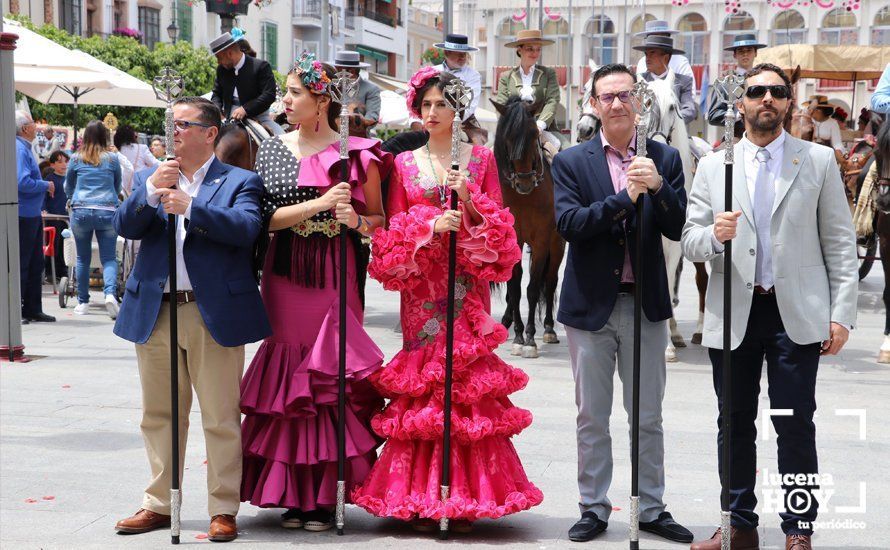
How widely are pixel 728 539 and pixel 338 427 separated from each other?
174cm

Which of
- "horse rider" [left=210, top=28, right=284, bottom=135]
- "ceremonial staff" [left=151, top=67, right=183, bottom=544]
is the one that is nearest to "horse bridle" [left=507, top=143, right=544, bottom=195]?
"horse rider" [left=210, top=28, right=284, bottom=135]

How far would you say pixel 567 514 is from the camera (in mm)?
5504

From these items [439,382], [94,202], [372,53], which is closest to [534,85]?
[94,202]

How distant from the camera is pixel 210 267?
498cm

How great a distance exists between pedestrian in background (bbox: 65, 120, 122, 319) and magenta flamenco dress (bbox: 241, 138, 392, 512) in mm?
7866

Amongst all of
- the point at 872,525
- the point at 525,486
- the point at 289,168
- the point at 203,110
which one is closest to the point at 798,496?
the point at 872,525

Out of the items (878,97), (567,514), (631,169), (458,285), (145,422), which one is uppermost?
(878,97)

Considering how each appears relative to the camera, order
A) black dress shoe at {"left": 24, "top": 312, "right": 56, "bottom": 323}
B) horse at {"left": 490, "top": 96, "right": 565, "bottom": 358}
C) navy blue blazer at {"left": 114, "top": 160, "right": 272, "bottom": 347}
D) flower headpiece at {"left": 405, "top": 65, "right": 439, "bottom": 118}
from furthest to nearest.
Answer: black dress shoe at {"left": 24, "top": 312, "right": 56, "bottom": 323}, horse at {"left": 490, "top": 96, "right": 565, "bottom": 358}, flower headpiece at {"left": 405, "top": 65, "right": 439, "bottom": 118}, navy blue blazer at {"left": 114, "top": 160, "right": 272, "bottom": 347}

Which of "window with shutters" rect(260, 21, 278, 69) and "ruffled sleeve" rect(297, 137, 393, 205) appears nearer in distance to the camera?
"ruffled sleeve" rect(297, 137, 393, 205)

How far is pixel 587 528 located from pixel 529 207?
5793 millimetres

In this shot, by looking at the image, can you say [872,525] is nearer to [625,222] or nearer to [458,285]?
[625,222]

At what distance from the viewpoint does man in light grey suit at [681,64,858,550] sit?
464cm

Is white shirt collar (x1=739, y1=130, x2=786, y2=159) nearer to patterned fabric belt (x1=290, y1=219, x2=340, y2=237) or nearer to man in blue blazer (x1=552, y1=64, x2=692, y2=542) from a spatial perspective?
A: man in blue blazer (x1=552, y1=64, x2=692, y2=542)

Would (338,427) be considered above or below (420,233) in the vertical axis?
below
